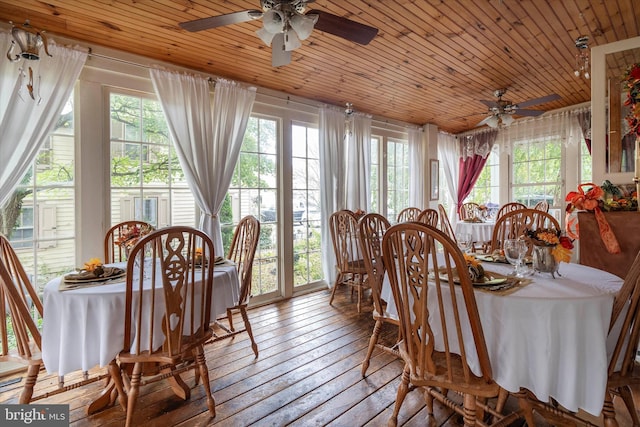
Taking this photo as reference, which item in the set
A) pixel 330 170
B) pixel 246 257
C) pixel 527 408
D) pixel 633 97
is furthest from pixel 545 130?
pixel 246 257

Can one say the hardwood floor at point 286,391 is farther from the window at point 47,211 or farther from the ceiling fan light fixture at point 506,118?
the ceiling fan light fixture at point 506,118

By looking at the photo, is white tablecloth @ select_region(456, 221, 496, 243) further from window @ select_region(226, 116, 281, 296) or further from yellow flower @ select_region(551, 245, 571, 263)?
yellow flower @ select_region(551, 245, 571, 263)

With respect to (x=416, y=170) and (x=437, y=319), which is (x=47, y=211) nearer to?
(x=437, y=319)

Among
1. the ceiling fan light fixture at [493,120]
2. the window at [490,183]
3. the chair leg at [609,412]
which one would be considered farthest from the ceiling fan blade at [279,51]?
the window at [490,183]

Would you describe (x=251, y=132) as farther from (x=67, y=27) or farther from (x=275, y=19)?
(x=275, y=19)

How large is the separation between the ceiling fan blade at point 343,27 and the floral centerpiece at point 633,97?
6.45ft

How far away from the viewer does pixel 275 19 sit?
1.66 m

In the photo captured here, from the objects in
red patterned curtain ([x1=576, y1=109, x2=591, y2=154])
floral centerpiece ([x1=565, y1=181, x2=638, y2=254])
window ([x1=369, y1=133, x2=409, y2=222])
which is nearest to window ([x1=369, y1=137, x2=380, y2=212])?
window ([x1=369, y1=133, x2=409, y2=222])

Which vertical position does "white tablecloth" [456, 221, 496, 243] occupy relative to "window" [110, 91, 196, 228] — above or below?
below

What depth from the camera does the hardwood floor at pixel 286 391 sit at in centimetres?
170

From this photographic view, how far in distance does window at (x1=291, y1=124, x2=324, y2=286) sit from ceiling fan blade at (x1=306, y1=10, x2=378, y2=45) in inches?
84.0

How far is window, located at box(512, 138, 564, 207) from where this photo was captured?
4.93m

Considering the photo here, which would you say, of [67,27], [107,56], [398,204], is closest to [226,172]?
[107,56]

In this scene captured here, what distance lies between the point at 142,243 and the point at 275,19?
130 cm
